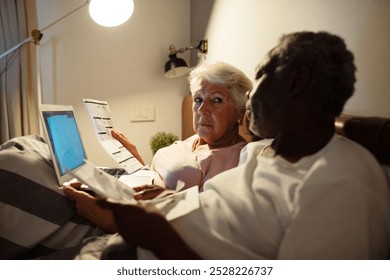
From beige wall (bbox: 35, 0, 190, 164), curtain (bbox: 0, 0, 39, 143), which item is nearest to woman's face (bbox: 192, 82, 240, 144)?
beige wall (bbox: 35, 0, 190, 164)

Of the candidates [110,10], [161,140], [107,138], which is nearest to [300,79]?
[107,138]

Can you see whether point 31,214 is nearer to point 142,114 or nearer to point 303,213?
point 303,213

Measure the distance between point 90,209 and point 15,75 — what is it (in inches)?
49.3

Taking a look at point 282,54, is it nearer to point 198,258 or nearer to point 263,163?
point 263,163

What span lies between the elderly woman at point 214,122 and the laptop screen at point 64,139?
0.30 meters

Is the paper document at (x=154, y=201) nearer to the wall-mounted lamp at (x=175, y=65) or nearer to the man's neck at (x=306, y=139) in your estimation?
the man's neck at (x=306, y=139)

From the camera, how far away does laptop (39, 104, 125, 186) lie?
768 millimetres

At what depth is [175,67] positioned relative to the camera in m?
1.59

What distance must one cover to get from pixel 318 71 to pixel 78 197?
61cm

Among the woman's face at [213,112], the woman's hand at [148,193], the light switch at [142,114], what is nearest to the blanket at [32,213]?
the woman's hand at [148,193]

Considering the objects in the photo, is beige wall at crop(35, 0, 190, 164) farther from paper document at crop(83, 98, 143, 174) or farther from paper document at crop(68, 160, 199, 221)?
paper document at crop(68, 160, 199, 221)

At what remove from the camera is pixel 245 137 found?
101cm

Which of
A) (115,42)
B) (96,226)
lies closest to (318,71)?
(96,226)

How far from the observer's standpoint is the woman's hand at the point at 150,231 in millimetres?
482
